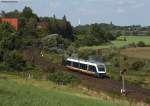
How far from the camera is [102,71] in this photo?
7388 centimetres

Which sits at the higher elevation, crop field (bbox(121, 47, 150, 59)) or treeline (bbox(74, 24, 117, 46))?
treeline (bbox(74, 24, 117, 46))

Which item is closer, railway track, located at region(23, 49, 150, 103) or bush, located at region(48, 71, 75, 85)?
railway track, located at region(23, 49, 150, 103)

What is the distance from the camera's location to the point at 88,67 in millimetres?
76750

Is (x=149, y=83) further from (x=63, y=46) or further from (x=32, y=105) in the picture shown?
(x=63, y=46)

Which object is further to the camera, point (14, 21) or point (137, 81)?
point (14, 21)

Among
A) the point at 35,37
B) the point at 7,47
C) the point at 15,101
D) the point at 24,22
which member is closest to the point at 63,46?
the point at 35,37

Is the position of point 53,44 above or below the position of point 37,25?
below

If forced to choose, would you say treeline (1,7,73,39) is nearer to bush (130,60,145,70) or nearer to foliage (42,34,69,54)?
foliage (42,34,69,54)

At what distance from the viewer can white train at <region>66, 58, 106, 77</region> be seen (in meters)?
73.7

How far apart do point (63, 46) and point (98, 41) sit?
3722 cm

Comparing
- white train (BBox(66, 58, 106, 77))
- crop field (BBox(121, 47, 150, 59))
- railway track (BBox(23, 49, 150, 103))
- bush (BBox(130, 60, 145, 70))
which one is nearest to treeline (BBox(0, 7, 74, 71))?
railway track (BBox(23, 49, 150, 103))

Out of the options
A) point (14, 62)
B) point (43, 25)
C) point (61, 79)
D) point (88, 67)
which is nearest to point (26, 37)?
point (43, 25)

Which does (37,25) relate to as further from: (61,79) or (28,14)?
(61,79)

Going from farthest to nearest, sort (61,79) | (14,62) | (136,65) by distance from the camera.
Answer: (136,65) → (14,62) → (61,79)
